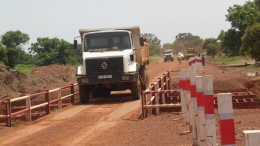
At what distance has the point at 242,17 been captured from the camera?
57.9m

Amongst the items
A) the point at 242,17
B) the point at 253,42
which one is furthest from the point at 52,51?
the point at 253,42

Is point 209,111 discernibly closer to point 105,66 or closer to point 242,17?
point 105,66

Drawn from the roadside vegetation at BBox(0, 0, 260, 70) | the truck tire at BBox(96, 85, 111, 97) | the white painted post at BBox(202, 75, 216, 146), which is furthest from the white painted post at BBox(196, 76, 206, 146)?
the roadside vegetation at BBox(0, 0, 260, 70)

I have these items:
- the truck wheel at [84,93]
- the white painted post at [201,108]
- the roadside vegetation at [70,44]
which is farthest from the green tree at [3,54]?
the white painted post at [201,108]

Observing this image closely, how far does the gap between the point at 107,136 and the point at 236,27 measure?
49735mm

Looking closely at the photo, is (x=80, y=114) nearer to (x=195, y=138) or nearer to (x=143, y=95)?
(x=143, y=95)

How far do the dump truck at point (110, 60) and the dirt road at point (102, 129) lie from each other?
1.85m

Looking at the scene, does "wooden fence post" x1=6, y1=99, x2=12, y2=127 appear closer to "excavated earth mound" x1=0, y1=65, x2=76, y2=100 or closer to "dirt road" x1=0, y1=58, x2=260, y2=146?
"dirt road" x1=0, y1=58, x2=260, y2=146

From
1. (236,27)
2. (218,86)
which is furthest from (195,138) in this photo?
(236,27)

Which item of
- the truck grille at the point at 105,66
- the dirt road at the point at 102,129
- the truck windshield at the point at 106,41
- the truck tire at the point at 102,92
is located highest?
the truck windshield at the point at 106,41

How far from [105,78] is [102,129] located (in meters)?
6.79

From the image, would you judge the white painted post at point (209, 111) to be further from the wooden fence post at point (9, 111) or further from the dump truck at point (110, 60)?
the dump truck at point (110, 60)

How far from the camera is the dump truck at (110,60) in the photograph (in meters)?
19.0

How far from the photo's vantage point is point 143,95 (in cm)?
1414
